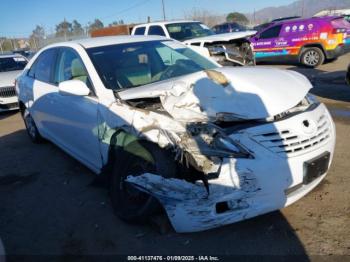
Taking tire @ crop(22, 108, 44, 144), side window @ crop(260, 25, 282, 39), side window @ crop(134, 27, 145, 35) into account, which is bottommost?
tire @ crop(22, 108, 44, 144)

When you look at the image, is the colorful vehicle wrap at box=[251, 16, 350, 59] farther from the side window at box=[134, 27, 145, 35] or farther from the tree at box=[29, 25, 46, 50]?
the tree at box=[29, 25, 46, 50]

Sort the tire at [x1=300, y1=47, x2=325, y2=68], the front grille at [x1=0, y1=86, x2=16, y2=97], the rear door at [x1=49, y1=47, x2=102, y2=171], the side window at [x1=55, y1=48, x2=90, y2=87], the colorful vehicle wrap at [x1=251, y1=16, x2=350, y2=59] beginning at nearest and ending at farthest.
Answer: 1. the rear door at [x1=49, y1=47, x2=102, y2=171]
2. the side window at [x1=55, y1=48, x2=90, y2=87]
3. the front grille at [x1=0, y1=86, x2=16, y2=97]
4. the colorful vehicle wrap at [x1=251, y1=16, x2=350, y2=59]
5. the tire at [x1=300, y1=47, x2=325, y2=68]

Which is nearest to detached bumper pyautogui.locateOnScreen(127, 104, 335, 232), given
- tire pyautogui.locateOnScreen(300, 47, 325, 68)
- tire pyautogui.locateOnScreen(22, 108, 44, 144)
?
tire pyautogui.locateOnScreen(22, 108, 44, 144)

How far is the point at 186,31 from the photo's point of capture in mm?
11344

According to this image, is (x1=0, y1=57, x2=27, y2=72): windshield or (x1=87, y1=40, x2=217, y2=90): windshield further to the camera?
(x1=0, y1=57, x2=27, y2=72): windshield

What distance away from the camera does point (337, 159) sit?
436 cm

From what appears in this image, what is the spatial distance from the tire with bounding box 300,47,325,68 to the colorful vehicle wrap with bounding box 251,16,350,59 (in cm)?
17

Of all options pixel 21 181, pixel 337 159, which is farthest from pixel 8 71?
pixel 337 159

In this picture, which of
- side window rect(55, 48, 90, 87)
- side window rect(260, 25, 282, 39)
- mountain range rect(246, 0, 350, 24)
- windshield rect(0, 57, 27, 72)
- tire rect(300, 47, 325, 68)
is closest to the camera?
side window rect(55, 48, 90, 87)

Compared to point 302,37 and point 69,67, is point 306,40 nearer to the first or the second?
point 302,37

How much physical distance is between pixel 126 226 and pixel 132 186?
399mm

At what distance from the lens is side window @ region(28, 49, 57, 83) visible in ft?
16.1

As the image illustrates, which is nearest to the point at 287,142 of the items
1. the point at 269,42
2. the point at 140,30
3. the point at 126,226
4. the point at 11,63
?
the point at 126,226

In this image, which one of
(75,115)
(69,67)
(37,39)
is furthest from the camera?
(37,39)
